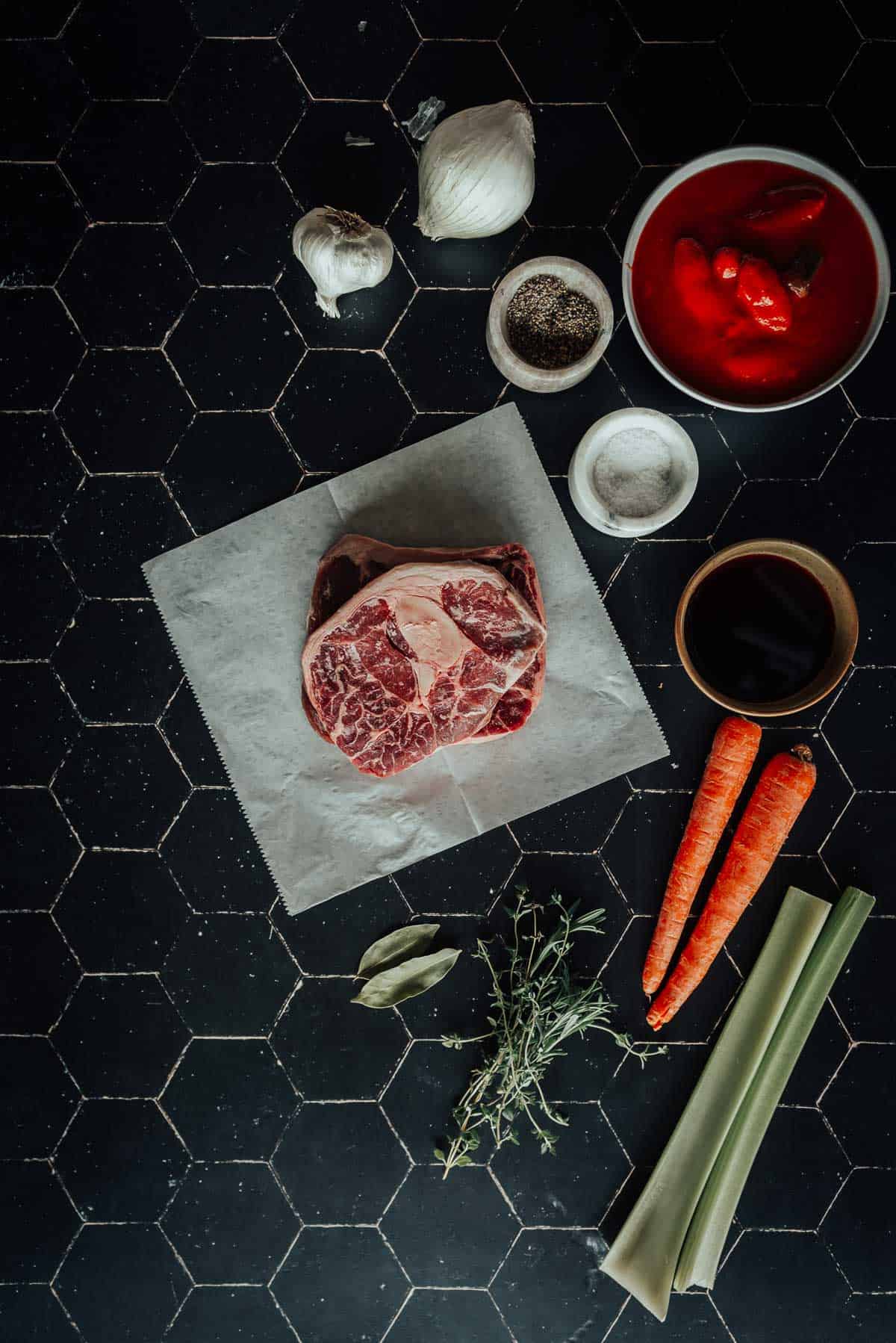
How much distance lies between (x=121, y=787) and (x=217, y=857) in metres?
0.19

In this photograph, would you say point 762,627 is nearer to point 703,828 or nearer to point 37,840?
point 703,828

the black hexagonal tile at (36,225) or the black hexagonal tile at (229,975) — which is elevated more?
the black hexagonal tile at (36,225)

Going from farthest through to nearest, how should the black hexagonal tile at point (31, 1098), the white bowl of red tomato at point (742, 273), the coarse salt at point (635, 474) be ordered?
the black hexagonal tile at point (31, 1098) → the coarse salt at point (635, 474) → the white bowl of red tomato at point (742, 273)

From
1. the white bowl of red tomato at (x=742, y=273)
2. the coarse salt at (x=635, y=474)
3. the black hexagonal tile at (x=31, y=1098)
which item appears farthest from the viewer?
the black hexagonal tile at (x=31, y=1098)

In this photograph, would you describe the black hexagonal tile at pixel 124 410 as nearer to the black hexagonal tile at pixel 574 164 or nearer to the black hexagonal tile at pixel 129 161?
the black hexagonal tile at pixel 129 161

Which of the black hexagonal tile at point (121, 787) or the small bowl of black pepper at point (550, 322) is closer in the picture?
the small bowl of black pepper at point (550, 322)

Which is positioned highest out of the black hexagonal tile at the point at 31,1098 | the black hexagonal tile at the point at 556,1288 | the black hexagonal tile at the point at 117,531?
the black hexagonal tile at the point at 117,531

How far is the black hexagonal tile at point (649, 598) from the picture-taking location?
4.64 feet

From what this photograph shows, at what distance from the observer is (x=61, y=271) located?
4.63 ft

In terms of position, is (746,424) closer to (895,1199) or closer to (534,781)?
(534,781)

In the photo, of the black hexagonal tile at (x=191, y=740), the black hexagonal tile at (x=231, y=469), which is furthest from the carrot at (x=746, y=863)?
the black hexagonal tile at (x=231, y=469)

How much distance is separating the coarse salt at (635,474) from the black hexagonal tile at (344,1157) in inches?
40.6

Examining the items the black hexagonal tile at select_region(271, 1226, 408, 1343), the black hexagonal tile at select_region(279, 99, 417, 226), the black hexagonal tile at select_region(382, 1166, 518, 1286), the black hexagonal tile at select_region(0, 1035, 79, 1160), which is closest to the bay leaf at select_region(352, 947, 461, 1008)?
the black hexagonal tile at select_region(382, 1166, 518, 1286)

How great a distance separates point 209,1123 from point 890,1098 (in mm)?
1108
